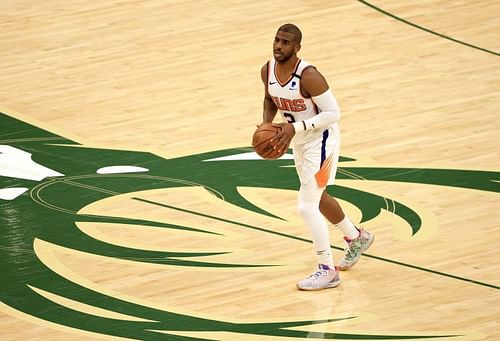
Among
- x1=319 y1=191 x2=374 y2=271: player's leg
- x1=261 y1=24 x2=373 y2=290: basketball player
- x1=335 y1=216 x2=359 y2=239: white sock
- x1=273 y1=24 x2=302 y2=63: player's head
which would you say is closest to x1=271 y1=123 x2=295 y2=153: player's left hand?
x1=261 y1=24 x2=373 y2=290: basketball player

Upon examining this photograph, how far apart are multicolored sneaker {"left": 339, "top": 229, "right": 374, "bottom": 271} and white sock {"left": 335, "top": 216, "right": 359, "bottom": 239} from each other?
0.12ft

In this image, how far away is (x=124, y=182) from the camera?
1216cm

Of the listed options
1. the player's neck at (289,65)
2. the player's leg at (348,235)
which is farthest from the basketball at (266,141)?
the player's leg at (348,235)

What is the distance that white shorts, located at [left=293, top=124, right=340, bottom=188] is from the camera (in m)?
9.64

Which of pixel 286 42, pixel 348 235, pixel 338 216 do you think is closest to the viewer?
pixel 286 42

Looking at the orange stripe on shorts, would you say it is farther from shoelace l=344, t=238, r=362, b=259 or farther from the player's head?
the player's head

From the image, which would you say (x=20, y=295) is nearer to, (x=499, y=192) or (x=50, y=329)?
(x=50, y=329)

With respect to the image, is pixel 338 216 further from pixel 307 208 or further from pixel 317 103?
pixel 317 103

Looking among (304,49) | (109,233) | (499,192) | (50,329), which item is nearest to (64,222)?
(109,233)

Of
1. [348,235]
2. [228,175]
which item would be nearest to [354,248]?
[348,235]

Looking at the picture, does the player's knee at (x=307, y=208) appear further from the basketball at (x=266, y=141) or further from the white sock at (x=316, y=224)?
the basketball at (x=266, y=141)

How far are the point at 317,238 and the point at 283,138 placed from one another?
2.93ft

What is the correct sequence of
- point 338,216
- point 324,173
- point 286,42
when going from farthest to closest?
point 338,216 → point 324,173 → point 286,42

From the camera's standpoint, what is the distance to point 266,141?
9406 millimetres
